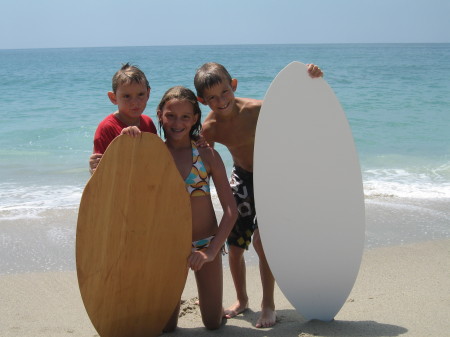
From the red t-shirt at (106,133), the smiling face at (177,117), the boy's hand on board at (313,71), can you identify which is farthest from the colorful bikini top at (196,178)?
the boy's hand on board at (313,71)

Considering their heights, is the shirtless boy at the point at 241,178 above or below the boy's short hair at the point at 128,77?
below

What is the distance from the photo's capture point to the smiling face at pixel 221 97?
3.00 meters

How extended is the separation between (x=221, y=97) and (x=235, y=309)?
46.5 inches

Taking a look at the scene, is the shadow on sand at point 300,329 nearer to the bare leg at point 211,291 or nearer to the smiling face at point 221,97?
the bare leg at point 211,291

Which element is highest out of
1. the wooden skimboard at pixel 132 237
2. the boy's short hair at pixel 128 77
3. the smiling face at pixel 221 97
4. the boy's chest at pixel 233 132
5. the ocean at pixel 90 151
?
the boy's short hair at pixel 128 77

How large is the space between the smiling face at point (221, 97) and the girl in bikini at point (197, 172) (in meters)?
0.17

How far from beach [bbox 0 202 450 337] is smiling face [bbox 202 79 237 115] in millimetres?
1121

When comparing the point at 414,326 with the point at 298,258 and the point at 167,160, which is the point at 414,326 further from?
the point at 167,160

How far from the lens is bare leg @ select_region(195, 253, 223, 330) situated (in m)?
3.01

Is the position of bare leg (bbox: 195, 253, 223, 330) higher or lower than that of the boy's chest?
lower

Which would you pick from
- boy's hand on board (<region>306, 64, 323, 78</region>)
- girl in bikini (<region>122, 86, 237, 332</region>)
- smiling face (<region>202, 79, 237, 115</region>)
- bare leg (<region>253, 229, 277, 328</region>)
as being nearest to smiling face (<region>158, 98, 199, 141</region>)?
girl in bikini (<region>122, 86, 237, 332</region>)

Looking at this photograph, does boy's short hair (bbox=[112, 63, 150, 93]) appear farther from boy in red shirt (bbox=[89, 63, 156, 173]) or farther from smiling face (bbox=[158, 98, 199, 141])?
smiling face (bbox=[158, 98, 199, 141])

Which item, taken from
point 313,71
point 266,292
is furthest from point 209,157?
point 266,292

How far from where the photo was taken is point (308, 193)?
3.00m
